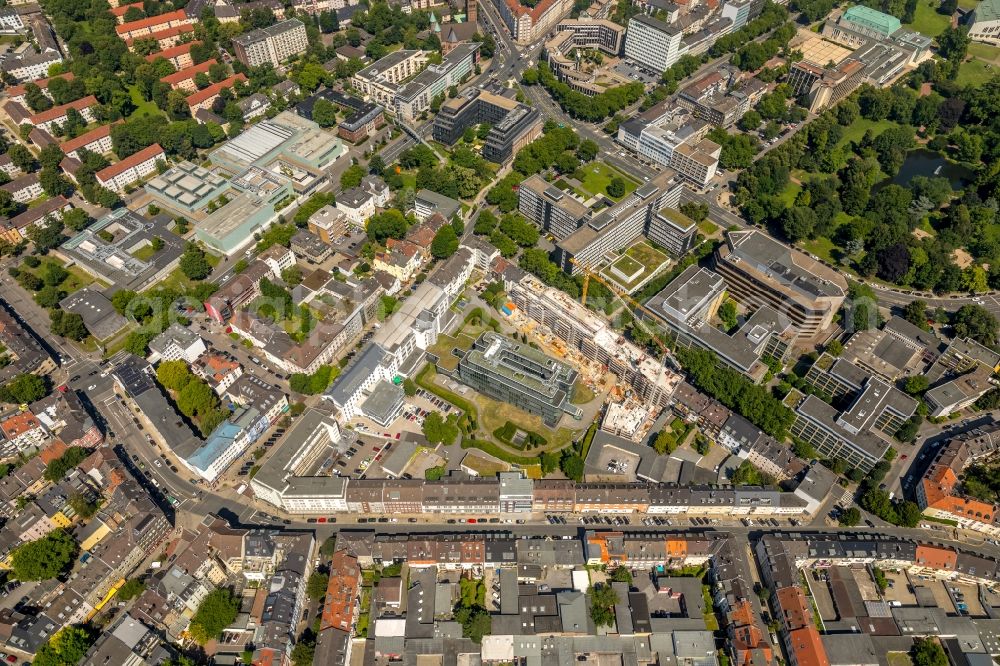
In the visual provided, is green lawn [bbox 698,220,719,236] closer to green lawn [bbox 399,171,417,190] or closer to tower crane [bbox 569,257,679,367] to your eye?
tower crane [bbox 569,257,679,367]

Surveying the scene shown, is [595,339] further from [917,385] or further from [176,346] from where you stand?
[176,346]

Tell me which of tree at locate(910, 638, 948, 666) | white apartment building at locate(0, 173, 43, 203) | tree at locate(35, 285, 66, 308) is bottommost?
tree at locate(910, 638, 948, 666)

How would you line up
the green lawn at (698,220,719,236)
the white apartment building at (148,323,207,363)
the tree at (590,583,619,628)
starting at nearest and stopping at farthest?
the tree at (590,583,619,628) → the white apartment building at (148,323,207,363) → the green lawn at (698,220,719,236)

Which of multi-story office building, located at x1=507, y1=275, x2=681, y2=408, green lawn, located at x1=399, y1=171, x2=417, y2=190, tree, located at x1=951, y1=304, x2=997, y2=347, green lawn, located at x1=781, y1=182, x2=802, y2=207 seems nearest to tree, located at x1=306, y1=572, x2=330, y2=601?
multi-story office building, located at x1=507, y1=275, x2=681, y2=408

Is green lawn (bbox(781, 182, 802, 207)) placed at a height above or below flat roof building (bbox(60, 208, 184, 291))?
below

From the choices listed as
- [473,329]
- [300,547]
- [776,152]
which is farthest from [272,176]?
[776,152]
